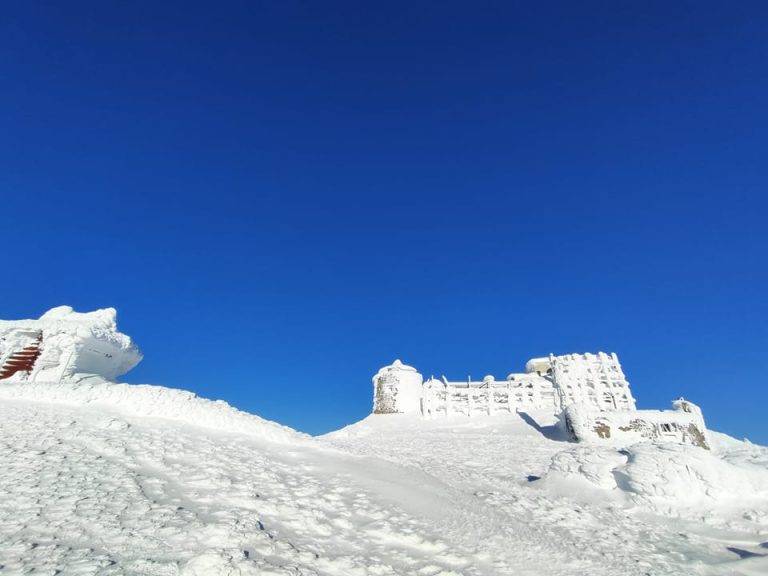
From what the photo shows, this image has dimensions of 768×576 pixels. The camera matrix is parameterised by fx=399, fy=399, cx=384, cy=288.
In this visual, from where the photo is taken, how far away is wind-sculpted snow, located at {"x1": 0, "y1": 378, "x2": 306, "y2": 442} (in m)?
13.4

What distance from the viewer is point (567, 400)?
3653 centimetres

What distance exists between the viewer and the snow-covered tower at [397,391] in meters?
44.2

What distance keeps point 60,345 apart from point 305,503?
23.2 m

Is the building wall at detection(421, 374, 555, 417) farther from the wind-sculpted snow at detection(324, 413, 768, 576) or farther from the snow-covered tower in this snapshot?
the wind-sculpted snow at detection(324, 413, 768, 576)

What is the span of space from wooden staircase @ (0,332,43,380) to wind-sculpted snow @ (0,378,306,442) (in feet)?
35.6

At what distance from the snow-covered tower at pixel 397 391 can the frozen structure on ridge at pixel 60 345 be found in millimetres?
26930

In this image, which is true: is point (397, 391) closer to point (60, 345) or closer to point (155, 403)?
point (60, 345)

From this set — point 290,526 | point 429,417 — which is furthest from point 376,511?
point 429,417

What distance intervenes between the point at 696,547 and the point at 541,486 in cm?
445

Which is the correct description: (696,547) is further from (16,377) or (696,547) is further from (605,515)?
(16,377)

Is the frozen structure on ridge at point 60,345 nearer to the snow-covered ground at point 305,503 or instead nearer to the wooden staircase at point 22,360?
the wooden staircase at point 22,360

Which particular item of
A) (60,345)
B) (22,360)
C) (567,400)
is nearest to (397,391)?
(567,400)

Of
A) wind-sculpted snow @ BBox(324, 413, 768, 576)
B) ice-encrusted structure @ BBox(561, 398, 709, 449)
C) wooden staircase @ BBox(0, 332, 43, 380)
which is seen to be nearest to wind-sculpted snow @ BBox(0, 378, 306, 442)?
wind-sculpted snow @ BBox(324, 413, 768, 576)

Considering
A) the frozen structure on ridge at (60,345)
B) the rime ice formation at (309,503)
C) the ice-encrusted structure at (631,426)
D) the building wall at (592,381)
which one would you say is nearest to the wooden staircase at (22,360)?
the frozen structure on ridge at (60,345)
